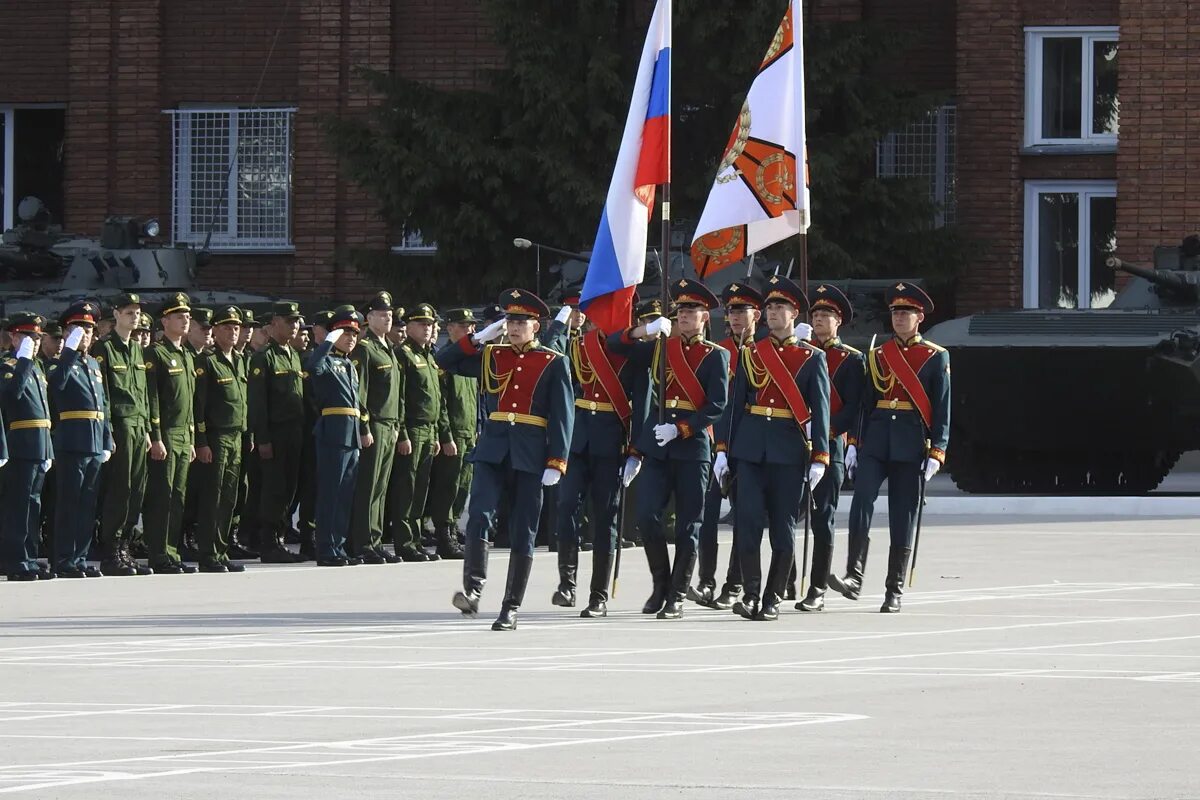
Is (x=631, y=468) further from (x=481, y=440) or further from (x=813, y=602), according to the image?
(x=813, y=602)

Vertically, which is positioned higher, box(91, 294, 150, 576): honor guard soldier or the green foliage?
the green foliage

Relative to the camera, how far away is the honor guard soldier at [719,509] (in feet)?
46.4

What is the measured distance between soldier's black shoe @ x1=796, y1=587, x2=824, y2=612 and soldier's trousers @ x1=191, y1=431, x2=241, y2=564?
4.64 m

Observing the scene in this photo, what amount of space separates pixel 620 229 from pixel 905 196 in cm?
1475

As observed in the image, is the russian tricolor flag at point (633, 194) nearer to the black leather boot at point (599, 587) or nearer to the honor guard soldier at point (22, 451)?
the black leather boot at point (599, 587)

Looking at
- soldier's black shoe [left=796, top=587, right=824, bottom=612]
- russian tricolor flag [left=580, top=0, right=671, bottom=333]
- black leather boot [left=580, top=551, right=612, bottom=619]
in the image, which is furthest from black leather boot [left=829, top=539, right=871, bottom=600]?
russian tricolor flag [left=580, top=0, right=671, bottom=333]

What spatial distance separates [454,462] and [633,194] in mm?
4436

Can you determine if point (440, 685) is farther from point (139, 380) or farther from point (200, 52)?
point (200, 52)

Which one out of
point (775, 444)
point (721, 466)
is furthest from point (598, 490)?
point (775, 444)

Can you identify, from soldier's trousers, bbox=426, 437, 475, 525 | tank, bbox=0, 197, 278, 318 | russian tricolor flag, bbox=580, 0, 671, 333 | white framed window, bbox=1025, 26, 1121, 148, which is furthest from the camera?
white framed window, bbox=1025, 26, 1121, 148

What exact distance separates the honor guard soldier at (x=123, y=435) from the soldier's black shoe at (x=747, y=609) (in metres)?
4.82

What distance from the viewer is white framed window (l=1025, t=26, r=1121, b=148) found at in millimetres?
30422

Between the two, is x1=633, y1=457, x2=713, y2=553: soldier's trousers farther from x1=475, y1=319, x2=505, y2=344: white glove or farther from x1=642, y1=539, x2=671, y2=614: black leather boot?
x1=475, y1=319, x2=505, y2=344: white glove

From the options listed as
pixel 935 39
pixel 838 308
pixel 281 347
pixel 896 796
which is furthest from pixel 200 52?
pixel 896 796
